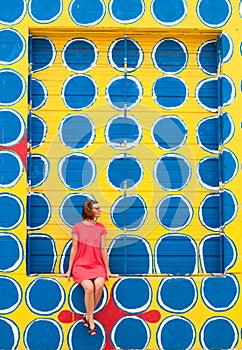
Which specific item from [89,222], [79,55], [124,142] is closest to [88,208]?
[89,222]

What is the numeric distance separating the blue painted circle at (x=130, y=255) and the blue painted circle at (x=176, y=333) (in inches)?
23.0

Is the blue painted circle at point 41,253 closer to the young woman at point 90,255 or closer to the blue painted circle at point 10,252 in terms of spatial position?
the blue painted circle at point 10,252

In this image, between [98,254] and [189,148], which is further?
[189,148]

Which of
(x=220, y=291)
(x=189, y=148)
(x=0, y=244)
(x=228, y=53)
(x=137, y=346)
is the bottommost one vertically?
(x=137, y=346)

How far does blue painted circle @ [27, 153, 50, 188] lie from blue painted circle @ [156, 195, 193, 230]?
1271 mm

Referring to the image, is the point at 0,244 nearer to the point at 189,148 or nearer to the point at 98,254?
the point at 98,254

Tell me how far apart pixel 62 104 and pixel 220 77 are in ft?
5.74

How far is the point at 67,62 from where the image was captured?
25.2 ft

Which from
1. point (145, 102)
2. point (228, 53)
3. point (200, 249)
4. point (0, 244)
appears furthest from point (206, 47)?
point (0, 244)

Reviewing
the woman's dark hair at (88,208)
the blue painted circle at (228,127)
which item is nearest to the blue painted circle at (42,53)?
the woman's dark hair at (88,208)

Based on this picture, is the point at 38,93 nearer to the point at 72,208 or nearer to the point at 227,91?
the point at 72,208

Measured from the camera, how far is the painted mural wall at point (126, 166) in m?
7.27

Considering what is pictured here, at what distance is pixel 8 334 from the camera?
721cm

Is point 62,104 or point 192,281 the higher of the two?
point 62,104
